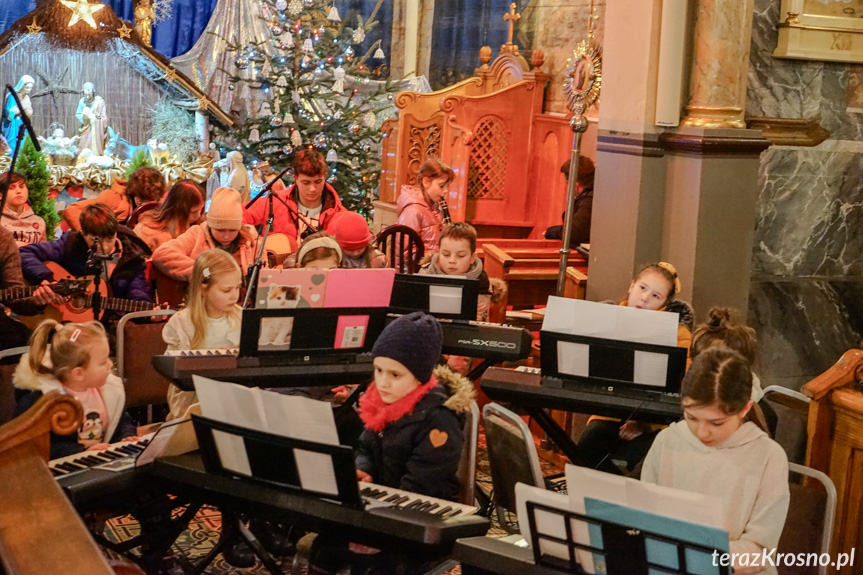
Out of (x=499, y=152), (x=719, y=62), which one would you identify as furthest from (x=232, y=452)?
(x=499, y=152)

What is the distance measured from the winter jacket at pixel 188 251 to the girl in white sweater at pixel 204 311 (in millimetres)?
1136

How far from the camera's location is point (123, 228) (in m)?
5.48

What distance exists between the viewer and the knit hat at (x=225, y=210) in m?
5.09

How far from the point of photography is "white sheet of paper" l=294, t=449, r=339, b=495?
102 inches

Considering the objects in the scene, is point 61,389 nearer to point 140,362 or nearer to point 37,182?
point 140,362

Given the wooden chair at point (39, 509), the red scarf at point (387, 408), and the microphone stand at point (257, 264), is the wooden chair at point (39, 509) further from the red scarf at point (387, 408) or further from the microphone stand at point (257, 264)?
the microphone stand at point (257, 264)

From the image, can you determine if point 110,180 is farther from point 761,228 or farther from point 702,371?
point 702,371

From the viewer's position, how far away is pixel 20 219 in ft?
20.9

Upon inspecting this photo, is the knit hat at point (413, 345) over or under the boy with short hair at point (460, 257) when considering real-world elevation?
under

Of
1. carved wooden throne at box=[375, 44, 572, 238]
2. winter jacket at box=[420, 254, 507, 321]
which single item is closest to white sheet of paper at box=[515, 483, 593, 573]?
winter jacket at box=[420, 254, 507, 321]

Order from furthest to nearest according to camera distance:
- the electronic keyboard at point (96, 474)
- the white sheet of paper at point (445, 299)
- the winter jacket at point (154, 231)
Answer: the winter jacket at point (154, 231)
the white sheet of paper at point (445, 299)
the electronic keyboard at point (96, 474)

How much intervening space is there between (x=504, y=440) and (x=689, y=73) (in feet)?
9.43

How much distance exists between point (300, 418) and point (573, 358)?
4.79ft

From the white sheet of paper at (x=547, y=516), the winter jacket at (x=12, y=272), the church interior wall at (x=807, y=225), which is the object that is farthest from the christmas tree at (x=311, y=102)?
the white sheet of paper at (x=547, y=516)
